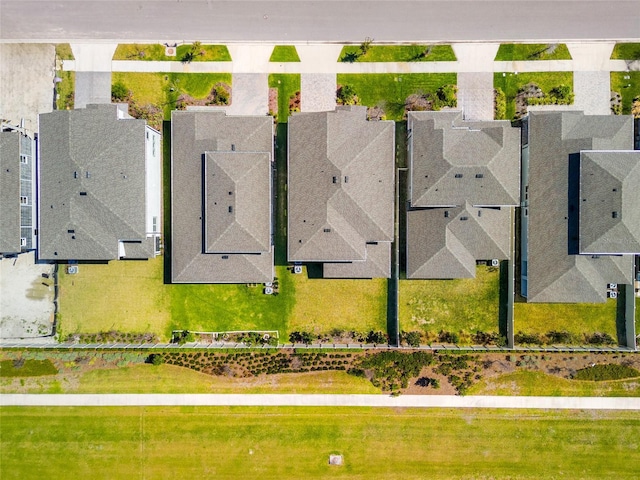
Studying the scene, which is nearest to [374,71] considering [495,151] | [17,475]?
[495,151]

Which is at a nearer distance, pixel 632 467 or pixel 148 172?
pixel 148 172

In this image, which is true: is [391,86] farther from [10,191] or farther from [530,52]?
[10,191]

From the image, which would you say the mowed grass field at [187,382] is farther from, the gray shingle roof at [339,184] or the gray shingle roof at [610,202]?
the gray shingle roof at [610,202]

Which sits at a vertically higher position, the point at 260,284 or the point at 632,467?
the point at 260,284

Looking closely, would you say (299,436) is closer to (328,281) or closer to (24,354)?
(328,281)

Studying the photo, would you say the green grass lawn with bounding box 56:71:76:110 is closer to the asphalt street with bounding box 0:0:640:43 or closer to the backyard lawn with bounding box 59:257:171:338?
the asphalt street with bounding box 0:0:640:43

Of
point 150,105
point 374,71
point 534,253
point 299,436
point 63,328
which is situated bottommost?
point 299,436

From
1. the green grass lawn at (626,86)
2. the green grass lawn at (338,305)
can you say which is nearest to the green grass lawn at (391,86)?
the green grass lawn at (626,86)

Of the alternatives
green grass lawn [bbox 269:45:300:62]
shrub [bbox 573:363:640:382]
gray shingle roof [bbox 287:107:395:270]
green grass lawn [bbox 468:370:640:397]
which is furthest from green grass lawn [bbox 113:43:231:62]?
shrub [bbox 573:363:640:382]
